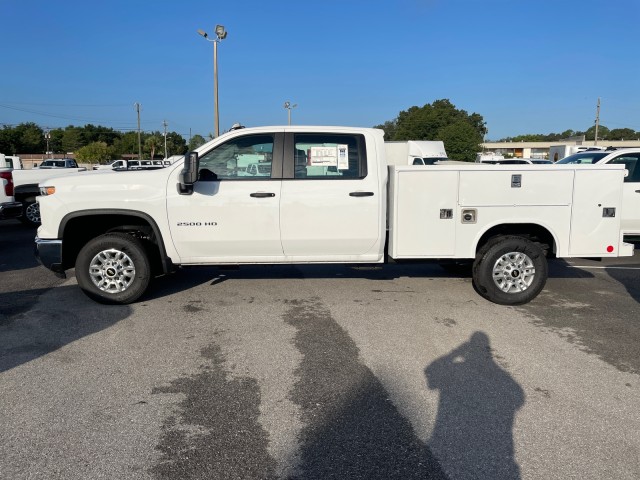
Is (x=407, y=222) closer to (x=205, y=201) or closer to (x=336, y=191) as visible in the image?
(x=336, y=191)

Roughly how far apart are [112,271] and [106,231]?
22.8 inches

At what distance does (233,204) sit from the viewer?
20.0 feet

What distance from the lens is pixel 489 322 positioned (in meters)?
5.86

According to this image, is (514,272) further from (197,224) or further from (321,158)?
(197,224)

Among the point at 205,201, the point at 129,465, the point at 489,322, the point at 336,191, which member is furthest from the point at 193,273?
the point at 129,465

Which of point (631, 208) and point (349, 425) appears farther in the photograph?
point (631, 208)

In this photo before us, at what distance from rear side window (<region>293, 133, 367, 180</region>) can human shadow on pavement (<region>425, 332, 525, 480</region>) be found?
241 centimetres

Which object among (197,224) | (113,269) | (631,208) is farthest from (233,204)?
(631,208)

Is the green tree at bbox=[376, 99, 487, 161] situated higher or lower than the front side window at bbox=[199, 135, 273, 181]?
higher

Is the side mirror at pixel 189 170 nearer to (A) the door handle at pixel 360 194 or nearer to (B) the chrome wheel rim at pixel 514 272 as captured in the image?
(A) the door handle at pixel 360 194

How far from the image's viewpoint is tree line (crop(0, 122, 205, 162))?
7325 centimetres

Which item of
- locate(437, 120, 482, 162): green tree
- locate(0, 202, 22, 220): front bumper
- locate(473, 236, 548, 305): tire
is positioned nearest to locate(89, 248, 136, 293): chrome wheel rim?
locate(473, 236, 548, 305): tire

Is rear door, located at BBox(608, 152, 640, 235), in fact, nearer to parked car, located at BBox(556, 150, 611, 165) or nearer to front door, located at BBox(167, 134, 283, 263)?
parked car, located at BBox(556, 150, 611, 165)

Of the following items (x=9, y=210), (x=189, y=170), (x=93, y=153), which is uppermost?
(x=93, y=153)
